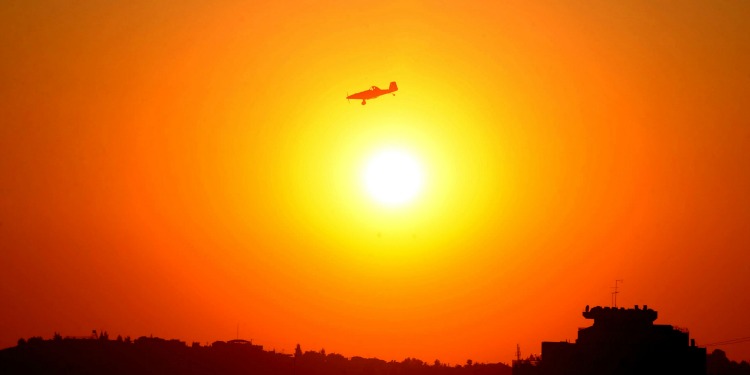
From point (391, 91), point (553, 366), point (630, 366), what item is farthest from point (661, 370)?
point (391, 91)

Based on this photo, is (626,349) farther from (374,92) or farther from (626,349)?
(374,92)

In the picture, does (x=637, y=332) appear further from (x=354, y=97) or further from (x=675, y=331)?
(x=354, y=97)

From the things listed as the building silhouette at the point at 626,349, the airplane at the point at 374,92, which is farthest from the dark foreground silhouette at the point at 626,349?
the airplane at the point at 374,92

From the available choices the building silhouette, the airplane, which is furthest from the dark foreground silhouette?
the airplane

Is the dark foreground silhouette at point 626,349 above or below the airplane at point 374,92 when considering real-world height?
below

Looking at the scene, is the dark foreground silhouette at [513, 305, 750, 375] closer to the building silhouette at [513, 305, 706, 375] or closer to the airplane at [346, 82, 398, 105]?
the building silhouette at [513, 305, 706, 375]

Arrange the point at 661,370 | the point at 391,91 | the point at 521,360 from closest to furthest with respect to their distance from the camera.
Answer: the point at 661,370 → the point at 521,360 → the point at 391,91

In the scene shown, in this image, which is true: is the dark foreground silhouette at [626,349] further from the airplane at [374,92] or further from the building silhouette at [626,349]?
the airplane at [374,92]

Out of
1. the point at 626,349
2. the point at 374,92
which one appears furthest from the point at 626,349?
the point at 374,92
